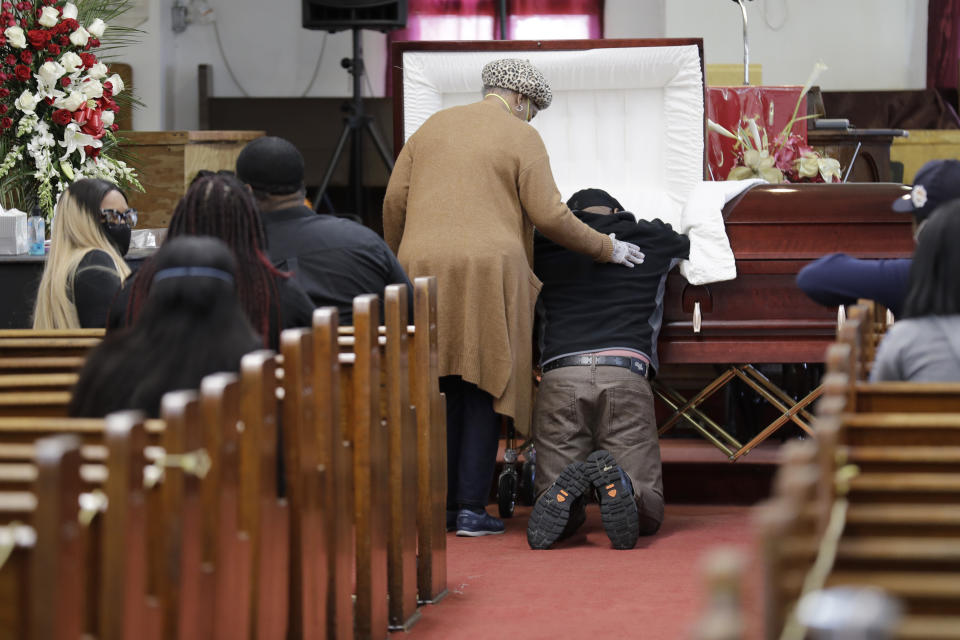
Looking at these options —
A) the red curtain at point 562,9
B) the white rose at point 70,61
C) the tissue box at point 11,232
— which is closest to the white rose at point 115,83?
the white rose at point 70,61

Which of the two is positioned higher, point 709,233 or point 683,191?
point 683,191

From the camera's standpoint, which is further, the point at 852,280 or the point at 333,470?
the point at 852,280

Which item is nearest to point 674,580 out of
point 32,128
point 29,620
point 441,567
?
point 441,567

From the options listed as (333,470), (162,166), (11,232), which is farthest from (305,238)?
(162,166)

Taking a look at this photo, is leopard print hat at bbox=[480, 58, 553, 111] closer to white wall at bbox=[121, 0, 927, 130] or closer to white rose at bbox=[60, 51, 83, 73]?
white rose at bbox=[60, 51, 83, 73]

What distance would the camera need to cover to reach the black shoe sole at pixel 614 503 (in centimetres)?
332

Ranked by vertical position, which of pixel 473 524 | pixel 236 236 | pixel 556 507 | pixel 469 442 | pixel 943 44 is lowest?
pixel 473 524

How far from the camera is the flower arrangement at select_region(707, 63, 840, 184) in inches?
167

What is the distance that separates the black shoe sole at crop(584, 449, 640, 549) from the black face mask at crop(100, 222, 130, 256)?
1.32 meters

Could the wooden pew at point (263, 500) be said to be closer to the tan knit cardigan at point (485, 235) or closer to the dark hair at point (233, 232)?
the dark hair at point (233, 232)

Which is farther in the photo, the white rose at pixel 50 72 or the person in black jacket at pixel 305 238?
the white rose at pixel 50 72

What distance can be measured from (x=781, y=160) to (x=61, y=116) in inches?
89.8

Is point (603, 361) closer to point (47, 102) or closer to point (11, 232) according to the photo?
point (11, 232)

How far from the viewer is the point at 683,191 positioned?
431 centimetres
